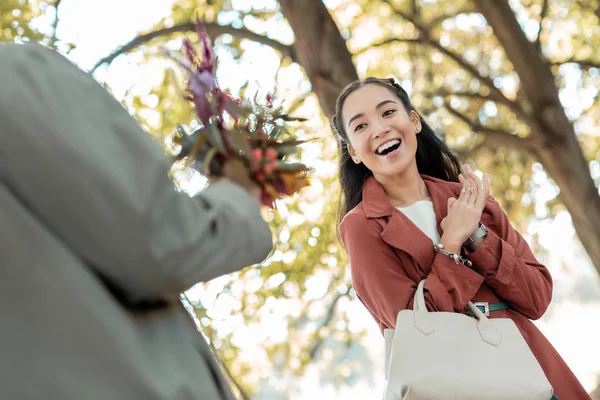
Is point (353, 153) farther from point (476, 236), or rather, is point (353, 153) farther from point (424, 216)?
point (476, 236)

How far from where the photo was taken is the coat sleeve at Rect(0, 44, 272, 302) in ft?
3.58

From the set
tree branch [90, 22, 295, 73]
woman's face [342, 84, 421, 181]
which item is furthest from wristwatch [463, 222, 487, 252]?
tree branch [90, 22, 295, 73]

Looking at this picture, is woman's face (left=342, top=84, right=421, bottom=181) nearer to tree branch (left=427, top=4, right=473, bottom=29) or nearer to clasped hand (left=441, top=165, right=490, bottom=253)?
clasped hand (left=441, top=165, right=490, bottom=253)

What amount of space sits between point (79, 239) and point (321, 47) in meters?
3.23

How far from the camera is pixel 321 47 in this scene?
4.20 meters

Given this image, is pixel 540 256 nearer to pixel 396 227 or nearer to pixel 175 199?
pixel 396 227

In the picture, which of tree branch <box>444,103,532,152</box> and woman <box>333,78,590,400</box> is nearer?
woman <box>333,78,590,400</box>

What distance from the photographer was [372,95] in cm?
274

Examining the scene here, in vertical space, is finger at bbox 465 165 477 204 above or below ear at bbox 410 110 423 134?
below

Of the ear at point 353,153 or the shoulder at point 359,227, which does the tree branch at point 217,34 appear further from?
the shoulder at point 359,227

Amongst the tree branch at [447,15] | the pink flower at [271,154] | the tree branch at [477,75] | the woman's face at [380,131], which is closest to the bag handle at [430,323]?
the woman's face at [380,131]

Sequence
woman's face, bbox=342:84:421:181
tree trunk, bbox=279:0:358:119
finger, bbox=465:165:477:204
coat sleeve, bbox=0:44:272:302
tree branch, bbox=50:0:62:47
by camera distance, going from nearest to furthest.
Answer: coat sleeve, bbox=0:44:272:302 → finger, bbox=465:165:477:204 → woman's face, bbox=342:84:421:181 → tree trunk, bbox=279:0:358:119 → tree branch, bbox=50:0:62:47

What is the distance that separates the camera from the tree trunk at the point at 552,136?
5.30 metres

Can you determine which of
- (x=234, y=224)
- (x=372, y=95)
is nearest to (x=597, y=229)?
(x=372, y=95)
